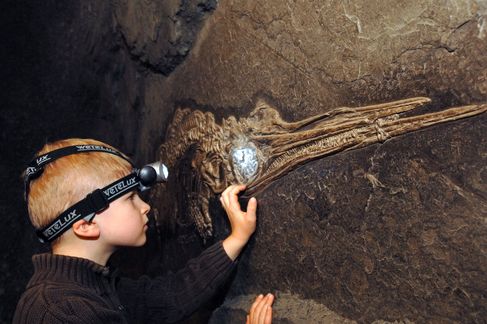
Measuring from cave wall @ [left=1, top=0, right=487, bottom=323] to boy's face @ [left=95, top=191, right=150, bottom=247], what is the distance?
310mm

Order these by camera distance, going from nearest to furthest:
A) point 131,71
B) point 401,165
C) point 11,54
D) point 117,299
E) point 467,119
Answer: point 467,119 → point 401,165 → point 117,299 → point 131,71 → point 11,54

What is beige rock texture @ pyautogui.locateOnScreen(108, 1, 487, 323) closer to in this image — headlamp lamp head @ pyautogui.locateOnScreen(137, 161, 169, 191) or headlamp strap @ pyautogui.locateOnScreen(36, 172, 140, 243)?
headlamp lamp head @ pyautogui.locateOnScreen(137, 161, 169, 191)

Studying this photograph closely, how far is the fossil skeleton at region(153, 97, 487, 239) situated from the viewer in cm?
111

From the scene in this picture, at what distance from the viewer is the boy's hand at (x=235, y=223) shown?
56.6 inches

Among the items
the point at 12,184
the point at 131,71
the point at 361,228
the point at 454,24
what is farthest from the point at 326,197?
the point at 12,184

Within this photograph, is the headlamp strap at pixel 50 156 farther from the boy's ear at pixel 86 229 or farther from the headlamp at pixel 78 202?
the boy's ear at pixel 86 229

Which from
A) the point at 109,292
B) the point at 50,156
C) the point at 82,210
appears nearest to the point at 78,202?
the point at 82,210

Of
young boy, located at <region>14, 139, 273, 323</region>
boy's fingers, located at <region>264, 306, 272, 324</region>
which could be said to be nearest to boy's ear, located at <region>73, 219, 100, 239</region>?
young boy, located at <region>14, 139, 273, 323</region>

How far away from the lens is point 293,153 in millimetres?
1333

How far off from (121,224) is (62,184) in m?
0.17

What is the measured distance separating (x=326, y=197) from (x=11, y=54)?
1834 mm

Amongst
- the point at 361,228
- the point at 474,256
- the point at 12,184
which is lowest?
the point at 474,256

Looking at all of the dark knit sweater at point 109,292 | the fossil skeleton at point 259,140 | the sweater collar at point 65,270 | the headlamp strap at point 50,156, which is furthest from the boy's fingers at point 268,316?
the headlamp strap at point 50,156

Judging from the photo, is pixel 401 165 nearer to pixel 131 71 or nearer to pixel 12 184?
pixel 131 71
